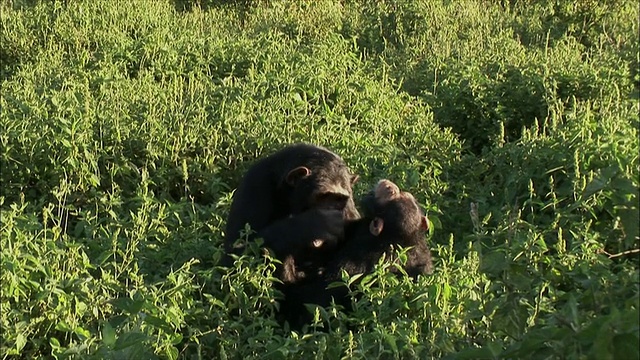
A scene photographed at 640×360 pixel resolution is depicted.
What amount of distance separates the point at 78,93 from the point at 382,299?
14.1 ft

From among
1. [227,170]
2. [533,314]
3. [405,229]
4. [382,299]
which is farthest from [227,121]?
[533,314]

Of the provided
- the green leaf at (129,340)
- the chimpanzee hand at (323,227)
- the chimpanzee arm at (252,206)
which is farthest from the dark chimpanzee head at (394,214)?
the green leaf at (129,340)

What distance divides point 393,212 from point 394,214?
2 cm

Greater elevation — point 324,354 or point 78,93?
point 324,354

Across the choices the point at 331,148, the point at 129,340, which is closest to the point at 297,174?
the point at 331,148

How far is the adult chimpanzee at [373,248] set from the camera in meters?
5.29

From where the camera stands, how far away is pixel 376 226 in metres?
5.46

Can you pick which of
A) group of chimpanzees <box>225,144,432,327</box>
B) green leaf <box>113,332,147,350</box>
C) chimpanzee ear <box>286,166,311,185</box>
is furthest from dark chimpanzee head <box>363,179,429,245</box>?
green leaf <box>113,332,147,350</box>

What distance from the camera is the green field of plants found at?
4035 mm

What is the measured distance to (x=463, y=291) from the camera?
463 centimetres

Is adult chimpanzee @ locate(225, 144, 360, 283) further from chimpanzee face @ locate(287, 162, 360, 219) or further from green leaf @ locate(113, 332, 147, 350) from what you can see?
green leaf @ locate(113, 332, 147, 350)

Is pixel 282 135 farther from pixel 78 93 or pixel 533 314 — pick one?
pixel 533 314

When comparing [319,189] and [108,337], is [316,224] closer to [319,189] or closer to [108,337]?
[319,189]

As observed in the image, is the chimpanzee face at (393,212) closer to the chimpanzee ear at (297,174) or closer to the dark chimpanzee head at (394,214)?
the dark chimpanzee head at (394,214)
